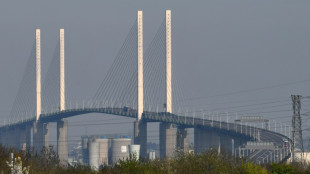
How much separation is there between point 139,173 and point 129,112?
248 ft

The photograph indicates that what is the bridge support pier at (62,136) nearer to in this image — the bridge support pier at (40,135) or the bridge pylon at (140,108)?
the bridge support pier at (40,135)

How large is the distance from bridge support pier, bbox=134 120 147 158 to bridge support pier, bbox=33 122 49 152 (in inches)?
786

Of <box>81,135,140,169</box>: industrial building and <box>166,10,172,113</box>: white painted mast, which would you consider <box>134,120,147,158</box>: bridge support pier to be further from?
<box>81,135,140,169</box>: industrial building

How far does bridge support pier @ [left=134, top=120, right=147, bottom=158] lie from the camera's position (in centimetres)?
11519

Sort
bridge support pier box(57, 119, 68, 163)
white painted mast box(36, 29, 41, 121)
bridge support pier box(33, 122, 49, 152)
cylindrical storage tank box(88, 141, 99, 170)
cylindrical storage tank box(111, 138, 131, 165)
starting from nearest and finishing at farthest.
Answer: white painted mast box(36, 29, 41, 121)
bridge support pier box(33, 122, 49, 152)
bridge support pier box(57, 119, 68, 163)
cylindrical storage tank box(88, 141, 99, 170)
cylindrical storage tank box(111, 138, 131, 165)

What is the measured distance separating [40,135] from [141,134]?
22465 mm

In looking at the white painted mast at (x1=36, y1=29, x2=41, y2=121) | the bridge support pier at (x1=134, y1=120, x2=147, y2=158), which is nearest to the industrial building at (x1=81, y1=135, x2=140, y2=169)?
the white painted mast at (x1=36, y1=29, x2=41, y2=121)

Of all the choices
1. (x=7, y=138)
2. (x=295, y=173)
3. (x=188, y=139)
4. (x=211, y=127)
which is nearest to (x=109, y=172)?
(x=295, y=173)

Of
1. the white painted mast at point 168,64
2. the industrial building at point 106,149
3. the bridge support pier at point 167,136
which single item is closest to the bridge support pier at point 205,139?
the bridge support pier at point 167,136

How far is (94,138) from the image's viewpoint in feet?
553

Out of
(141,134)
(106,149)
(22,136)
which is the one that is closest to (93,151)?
(22,136)

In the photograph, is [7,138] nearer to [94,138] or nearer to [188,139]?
[94,138]

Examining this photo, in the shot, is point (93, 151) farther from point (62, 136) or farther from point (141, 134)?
point (141, 134)

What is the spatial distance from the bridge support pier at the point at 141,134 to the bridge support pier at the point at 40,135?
1997 cm
